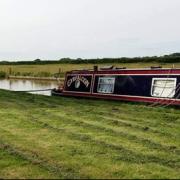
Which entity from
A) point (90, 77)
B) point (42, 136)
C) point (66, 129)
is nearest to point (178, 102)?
point (90, 77)

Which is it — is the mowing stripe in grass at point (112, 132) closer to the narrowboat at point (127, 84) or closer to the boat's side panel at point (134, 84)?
the narrowboat at point (127, 84)

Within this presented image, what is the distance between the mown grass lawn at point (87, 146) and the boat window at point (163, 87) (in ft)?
12.0

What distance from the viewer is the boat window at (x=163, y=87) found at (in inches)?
556

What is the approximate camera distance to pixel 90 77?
57.7 ft

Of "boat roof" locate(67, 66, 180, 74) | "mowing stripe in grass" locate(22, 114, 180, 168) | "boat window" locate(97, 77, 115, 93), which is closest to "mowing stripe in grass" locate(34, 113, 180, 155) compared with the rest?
"mowing stripe in grass" locate(22, 114, 180, 168)

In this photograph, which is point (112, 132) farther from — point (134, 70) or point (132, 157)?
point (134, 70)

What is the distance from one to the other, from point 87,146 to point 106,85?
1017 centimetres

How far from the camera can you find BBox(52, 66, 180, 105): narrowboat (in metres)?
14.2

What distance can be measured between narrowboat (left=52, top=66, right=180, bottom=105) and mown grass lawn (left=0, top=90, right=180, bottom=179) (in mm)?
3739

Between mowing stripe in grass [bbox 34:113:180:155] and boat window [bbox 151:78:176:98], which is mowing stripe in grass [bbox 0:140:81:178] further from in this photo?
boat window [bbox 151:78:176:98]

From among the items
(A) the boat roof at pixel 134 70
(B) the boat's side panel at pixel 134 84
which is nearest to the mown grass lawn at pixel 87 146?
(A) the boat roof at pixel 134 70

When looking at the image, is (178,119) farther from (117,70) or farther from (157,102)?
(117,70)

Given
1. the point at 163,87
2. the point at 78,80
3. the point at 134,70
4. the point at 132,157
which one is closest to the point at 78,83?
the point at 78,80

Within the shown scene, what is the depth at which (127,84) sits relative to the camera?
15812mm
